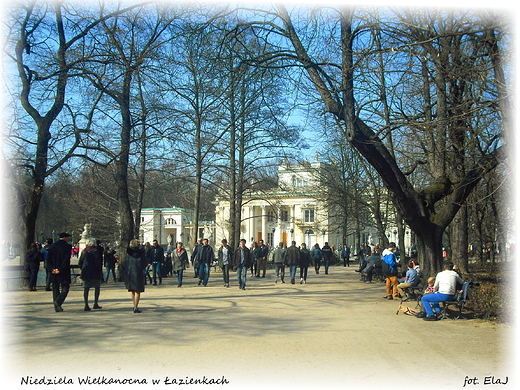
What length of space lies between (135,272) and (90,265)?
1.23 meters

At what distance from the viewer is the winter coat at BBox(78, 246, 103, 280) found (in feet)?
39.6

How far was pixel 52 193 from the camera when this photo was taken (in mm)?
22906

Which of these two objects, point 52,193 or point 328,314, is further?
point 52,193

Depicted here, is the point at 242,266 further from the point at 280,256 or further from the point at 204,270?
the point at 280,256

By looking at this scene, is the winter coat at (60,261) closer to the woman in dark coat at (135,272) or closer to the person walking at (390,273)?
the woman in dark coat at (135,272)

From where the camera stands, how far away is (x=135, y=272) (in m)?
11.7

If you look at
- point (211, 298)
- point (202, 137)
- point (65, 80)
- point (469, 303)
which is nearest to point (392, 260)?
point (469, 303)

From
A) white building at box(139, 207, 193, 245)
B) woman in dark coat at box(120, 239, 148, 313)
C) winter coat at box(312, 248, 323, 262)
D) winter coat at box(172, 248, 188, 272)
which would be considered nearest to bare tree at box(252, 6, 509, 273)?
woman in dark coat at box(120, 239, 148, 313)

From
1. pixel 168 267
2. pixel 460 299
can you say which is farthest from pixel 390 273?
pixel 168 267

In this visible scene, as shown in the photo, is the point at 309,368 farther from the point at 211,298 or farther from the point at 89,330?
the point at 211,298

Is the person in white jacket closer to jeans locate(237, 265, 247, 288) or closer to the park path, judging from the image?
the park path

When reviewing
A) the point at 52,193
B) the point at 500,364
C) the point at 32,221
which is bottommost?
the point at 500,364

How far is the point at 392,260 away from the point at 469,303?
3830mm

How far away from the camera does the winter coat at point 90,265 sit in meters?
12.1
